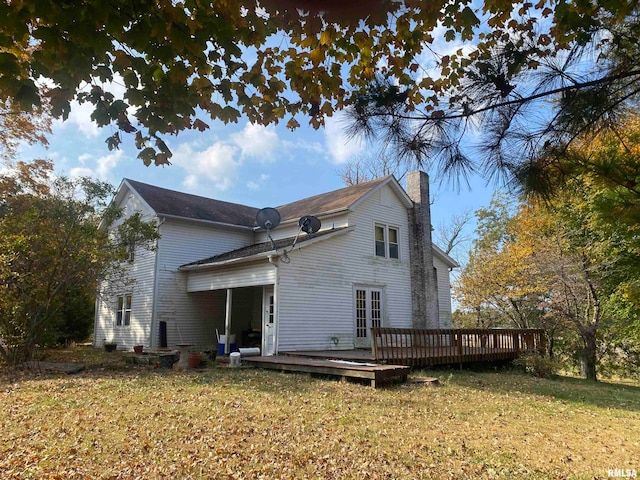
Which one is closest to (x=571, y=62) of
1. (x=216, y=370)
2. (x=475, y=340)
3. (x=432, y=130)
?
(x=432, y=130)

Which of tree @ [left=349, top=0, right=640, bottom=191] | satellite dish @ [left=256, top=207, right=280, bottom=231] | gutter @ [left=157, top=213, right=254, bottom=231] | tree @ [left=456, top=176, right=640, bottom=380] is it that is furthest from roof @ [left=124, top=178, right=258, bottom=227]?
tree @ [left=349, top=0, right=640, bottom=191]

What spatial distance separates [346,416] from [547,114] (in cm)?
466

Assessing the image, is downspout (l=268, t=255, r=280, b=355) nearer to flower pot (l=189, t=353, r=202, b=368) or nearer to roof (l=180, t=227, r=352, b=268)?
roof (l=180, t=227, r=352, b=268)

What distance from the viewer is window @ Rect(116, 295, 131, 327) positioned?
17766 mm

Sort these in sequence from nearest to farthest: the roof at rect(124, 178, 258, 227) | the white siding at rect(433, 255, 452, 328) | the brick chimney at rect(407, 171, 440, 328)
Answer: the roof at rect(124, 178, 258, 227)
the brick chimney at rect(407, 171, 440, 328)
the white siding at rect(433, 255, 452, 328)

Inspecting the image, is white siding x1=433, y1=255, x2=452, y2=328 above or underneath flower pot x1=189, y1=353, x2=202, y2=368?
above

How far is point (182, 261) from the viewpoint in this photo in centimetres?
1664

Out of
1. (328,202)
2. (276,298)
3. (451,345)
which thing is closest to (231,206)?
(328,202)

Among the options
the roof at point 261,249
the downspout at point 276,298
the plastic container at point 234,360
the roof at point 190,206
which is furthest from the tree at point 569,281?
the roof at point 190,206

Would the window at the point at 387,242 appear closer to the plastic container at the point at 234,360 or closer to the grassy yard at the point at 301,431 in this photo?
the plastic container at the point at 234,360

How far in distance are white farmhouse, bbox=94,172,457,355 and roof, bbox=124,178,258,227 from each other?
9cm

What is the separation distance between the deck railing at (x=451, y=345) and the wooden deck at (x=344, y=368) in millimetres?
1062

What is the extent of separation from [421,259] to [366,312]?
3478 millimetres

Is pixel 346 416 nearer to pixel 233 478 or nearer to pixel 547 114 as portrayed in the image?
pixel 233 478
